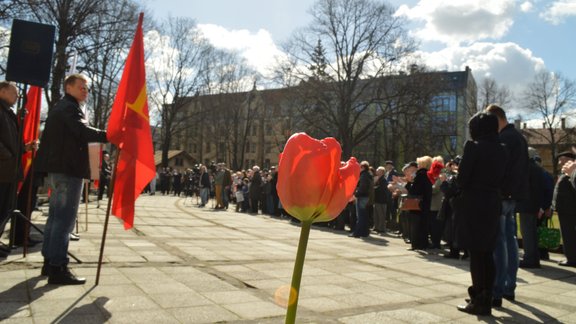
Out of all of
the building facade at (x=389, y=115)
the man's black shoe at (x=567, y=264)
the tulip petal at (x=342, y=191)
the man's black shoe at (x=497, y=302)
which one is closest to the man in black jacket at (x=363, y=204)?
the man's black shoe at (x=567, y=264)

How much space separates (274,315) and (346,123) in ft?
102

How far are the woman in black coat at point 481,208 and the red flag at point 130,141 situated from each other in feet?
10.1

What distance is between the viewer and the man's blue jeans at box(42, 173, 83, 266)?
4.25 metres

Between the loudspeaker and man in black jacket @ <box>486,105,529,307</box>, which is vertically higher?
the loudspeaker

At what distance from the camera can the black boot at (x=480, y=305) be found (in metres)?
4.17

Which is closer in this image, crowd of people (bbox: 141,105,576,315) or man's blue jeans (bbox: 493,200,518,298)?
crowd of people (bbox: 141,105,576,315)

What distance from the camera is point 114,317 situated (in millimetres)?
3334

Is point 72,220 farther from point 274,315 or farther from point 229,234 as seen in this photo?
point 229,234

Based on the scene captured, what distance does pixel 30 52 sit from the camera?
5863 millimetres

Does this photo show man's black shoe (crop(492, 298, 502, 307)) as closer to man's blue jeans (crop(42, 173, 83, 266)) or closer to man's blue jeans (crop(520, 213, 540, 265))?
man's blue jeans (crop(520, 213, 540, 265))

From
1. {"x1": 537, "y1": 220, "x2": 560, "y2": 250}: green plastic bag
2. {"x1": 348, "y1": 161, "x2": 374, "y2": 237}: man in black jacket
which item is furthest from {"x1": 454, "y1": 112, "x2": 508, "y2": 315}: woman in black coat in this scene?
{"x1": 348, "y1": 161, "x2": 374, "y2": 237}: man in black jacket

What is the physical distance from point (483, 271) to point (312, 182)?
3618 mm

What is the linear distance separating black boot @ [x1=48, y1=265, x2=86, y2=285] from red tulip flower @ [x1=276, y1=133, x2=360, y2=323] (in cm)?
368

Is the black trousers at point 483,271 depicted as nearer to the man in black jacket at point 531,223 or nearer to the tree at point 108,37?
the man in black jacket at point 531,223
